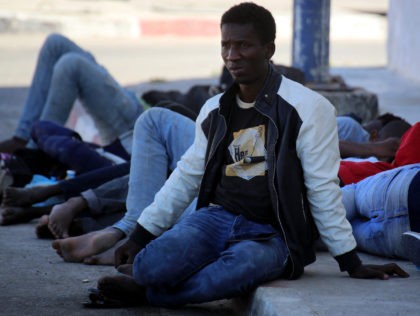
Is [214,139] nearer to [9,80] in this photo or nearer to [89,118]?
[89,118]

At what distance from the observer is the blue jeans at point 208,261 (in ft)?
12.1

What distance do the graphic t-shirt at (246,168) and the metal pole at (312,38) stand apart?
456 cm

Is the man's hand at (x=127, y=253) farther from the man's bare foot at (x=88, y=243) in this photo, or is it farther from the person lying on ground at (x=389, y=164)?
the person lying on ground at (x=389, y=164)

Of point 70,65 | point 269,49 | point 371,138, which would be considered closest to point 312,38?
point 70,65

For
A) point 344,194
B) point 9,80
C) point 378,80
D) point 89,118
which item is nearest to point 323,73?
point 89,118

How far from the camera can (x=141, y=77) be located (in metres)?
13.8

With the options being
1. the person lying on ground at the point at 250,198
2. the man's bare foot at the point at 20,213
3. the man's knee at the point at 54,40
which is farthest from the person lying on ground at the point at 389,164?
the man's knee at the point at 54,40

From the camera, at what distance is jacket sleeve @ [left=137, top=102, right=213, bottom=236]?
13.3 feet

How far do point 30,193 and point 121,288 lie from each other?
1.67 m

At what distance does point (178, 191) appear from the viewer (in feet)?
13.3

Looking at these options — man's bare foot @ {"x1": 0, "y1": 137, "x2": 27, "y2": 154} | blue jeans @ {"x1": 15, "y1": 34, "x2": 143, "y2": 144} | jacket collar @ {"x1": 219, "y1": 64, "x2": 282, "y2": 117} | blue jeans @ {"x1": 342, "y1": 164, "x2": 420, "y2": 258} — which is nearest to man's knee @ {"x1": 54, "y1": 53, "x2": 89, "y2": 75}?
blue jeans @ {"x1": 15, "y1": 34, "x2": 143, "y2": 144}

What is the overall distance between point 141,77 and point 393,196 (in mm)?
9612

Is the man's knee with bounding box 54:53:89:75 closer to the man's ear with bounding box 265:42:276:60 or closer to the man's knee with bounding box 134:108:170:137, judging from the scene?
the man's knee with bounding box 134:108:170:137

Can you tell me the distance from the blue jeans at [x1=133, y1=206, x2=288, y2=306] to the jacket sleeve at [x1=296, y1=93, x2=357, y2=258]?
187 mm
